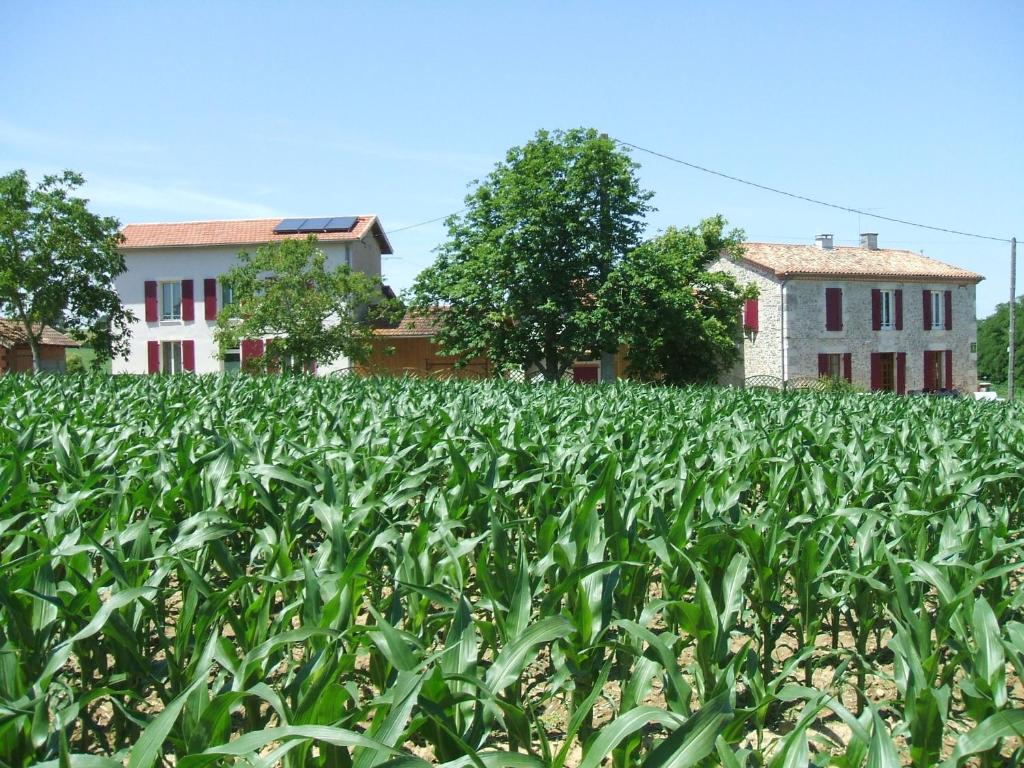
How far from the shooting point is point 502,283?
3428 cm

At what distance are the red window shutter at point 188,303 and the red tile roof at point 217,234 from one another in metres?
1.80

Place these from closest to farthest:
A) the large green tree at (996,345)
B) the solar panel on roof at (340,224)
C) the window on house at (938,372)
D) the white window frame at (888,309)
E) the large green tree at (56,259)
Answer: the large green tree at (56,259) < the solar panel on roof at (340,224) < the white window frame at (888,309) < the window on house at (938,372) < the large green tree at (996,345)

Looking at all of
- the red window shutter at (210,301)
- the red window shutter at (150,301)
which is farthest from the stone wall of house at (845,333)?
the red window shutter at (150,301)

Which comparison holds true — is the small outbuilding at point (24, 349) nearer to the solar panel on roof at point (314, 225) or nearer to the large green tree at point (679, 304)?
the solar panel on roof at point (314, 225)

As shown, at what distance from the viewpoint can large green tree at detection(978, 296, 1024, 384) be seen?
83375 mm

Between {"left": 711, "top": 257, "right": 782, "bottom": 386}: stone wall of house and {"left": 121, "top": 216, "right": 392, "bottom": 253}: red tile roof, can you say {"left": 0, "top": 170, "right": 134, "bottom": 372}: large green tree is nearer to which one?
{"left": 121, "top": 216, "right": 392, "bottom": 253}: red tile roof

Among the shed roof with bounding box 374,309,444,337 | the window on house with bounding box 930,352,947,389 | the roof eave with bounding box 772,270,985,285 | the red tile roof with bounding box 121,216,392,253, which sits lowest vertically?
the window on house with bounding box 930,352,947,389

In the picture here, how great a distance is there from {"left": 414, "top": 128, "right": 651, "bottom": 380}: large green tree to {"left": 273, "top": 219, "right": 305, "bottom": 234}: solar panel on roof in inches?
348

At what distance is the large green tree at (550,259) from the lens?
33.8 m

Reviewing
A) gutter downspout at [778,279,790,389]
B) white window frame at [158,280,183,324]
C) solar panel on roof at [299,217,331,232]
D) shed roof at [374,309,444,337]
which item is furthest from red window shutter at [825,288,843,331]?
A: white window frame at [158,280,183,324]

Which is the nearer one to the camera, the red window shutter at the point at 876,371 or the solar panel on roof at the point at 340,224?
the solar panel on roof at the point at 340,224

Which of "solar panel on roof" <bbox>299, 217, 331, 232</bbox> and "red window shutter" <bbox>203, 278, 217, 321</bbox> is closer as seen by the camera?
"solar panel on roof" <bbox>299, 217, 331, 232</bbox>

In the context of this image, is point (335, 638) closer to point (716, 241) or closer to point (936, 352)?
point (716, 241)

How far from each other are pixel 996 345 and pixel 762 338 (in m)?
58.4
